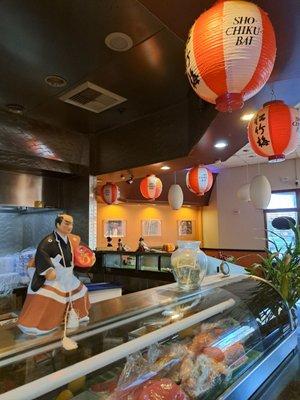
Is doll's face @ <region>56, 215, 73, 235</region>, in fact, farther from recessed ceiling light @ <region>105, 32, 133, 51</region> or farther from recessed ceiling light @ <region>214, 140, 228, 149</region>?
recessed ceiling light @ <region>214, 140, 228, 149</region>

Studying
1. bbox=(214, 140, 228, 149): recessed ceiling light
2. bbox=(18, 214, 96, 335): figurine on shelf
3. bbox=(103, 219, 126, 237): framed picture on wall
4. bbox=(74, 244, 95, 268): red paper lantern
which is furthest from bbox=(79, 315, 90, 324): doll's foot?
bbox=(103, 219, 126, 237): framed picture on wall

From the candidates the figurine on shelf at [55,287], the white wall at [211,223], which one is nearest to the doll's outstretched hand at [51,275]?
the figurine on shelf at [55,287]

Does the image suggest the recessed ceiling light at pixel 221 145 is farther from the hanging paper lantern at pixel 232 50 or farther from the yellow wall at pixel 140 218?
the yellow wall at pixel 140 218

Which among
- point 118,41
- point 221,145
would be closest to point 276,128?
Result: point 221,145

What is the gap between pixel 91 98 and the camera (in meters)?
3.33

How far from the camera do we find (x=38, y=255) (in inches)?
41.3

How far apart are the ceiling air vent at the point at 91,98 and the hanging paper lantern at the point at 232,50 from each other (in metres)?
1.76

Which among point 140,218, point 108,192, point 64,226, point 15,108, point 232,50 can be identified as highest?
point 15,108

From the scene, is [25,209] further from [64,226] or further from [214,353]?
[214,353]

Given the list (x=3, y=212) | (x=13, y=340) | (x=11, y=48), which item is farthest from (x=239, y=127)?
(x=3, y=212)

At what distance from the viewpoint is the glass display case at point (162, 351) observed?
35.0 inches

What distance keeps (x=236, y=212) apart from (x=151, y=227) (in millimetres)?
3306

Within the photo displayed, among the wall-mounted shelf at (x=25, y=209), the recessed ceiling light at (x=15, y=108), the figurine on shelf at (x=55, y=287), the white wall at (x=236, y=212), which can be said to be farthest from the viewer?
the white wall at (x=236, y=212)

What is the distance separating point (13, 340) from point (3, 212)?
3.94 metres
